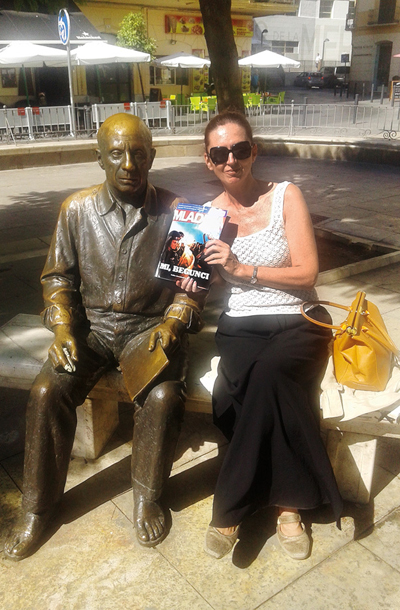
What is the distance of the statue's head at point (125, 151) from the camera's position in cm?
269

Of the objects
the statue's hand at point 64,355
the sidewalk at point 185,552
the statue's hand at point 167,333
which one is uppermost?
the statue's hand at point 167,333

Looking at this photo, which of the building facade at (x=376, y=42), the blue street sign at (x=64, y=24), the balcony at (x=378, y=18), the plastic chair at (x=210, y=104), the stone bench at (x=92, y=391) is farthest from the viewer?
the building facade at (x=376, y=42)

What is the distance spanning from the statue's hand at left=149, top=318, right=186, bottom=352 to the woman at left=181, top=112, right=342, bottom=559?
0.74 ft

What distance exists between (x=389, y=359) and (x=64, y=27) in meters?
15.2

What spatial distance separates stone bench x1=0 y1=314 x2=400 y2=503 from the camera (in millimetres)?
2728

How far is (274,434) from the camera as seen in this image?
2.50 meters

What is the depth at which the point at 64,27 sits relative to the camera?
1503 centimetres

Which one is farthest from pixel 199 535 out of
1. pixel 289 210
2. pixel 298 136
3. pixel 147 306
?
pixel 298 136

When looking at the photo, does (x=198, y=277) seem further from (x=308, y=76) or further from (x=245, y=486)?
(x=308, y=76)

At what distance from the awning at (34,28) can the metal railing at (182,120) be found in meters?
5.22

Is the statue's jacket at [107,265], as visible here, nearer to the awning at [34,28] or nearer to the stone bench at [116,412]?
the stone bench at [116,412]

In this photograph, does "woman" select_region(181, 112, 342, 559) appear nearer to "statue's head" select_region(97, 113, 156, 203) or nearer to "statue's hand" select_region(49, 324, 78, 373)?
"statue's head" select_region(97, 113, 156, 203)

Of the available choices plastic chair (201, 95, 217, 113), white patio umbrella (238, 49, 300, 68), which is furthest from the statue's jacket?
white patio umbrella (238, 49, 300, 68)

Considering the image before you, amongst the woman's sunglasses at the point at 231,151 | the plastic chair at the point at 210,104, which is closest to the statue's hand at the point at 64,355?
the woman's sunglasses at the point at 231,151
